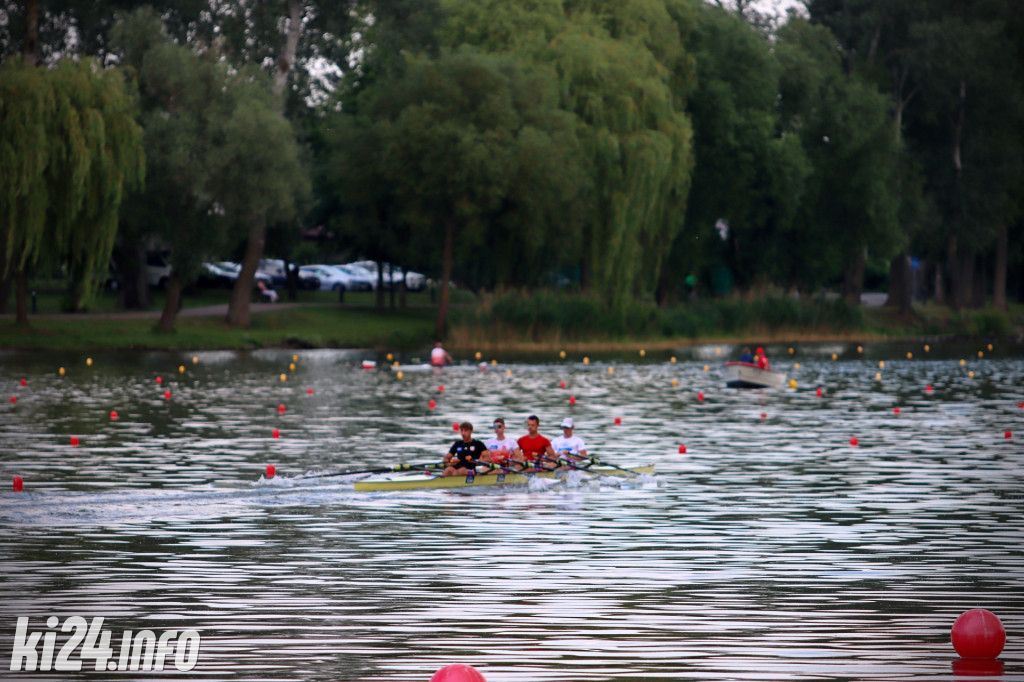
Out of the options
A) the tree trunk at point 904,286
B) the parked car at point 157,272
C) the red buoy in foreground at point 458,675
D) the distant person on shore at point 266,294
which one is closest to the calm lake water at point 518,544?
the red buoy in foreground at point 458,675

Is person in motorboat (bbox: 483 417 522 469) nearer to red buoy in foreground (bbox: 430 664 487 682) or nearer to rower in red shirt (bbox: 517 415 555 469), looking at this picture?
rower in red shirt (bbox: 517 415 555 469)

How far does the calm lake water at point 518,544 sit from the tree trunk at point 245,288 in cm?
2538

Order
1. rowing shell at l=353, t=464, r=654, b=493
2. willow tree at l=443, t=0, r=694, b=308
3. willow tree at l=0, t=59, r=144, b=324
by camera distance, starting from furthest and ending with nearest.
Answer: willow tree at l=443, t=0, r=694, b=308
willow tree at l=0, t=59, r=144, b=324
rowing shell at l=353, t=464, r=654, b=493

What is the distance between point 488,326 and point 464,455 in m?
40.6

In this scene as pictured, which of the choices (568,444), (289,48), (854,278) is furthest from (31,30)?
(854,278)

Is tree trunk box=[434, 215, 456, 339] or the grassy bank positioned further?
tree trunk box=[434, 215, 456, 339]

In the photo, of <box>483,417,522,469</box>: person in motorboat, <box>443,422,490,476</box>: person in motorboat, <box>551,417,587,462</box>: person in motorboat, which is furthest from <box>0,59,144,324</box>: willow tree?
<box>443,422,490,476</box>: person in motorboat

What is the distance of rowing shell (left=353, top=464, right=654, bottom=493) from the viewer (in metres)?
22.9

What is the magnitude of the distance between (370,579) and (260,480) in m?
7.81

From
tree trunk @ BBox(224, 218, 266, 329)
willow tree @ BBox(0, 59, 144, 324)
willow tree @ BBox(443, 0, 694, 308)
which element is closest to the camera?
willow tree @ BBox(0, 59, 144, 324)

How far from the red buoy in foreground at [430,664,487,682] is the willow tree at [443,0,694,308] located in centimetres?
5515

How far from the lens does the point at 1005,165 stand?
84500 mm

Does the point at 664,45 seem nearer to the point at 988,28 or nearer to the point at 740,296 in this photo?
the point at 740,296

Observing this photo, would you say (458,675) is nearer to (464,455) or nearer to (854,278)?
(464,455)
